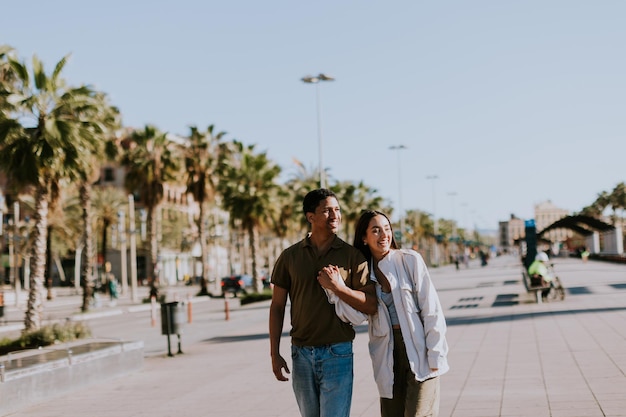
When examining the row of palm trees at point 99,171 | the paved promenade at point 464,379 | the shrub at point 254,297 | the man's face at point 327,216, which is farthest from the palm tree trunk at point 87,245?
the man's face at point 327,216

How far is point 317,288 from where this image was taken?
15.5 ft

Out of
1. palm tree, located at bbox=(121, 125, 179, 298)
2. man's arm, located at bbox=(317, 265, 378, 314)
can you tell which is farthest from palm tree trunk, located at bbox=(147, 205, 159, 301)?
man's arm, located at bbox=(317, 265, 378, 314)

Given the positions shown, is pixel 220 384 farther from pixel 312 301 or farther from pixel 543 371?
pixel 312 301

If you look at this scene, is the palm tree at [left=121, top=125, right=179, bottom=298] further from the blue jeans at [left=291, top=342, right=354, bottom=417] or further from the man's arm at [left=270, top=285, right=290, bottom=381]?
the blue jeans at [left=291, top=342, right=354, bottom=417]

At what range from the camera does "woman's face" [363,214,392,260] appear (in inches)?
187

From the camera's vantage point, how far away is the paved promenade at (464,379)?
27.1ft

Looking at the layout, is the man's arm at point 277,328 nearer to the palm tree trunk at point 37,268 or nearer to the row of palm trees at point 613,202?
the palm tree trunk at point 37,268

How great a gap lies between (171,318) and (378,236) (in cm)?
Answer: 1059

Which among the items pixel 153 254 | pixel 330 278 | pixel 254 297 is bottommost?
pixel 254 297

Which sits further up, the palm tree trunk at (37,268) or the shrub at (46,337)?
the palm tree trunk at (37,268)

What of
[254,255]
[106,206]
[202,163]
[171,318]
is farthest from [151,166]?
[171,318]

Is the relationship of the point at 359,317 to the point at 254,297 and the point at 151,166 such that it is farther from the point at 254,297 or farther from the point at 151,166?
the point at 151,166

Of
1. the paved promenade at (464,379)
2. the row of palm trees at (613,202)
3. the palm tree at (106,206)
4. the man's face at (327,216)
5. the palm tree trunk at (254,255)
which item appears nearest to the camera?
the man's face at (327,216)

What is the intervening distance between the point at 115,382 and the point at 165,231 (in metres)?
79.4
